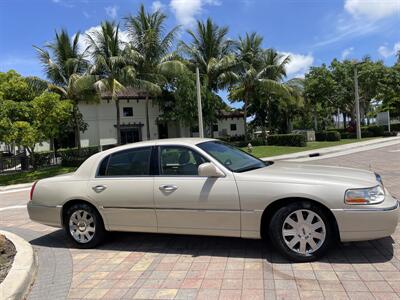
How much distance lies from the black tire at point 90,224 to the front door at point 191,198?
1.02 metres

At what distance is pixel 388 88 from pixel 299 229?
4035 cm

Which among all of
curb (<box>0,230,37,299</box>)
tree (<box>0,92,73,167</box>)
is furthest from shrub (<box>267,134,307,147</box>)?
curb (<box>0,230,37,299</box>)

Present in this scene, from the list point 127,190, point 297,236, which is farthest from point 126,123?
point 297,236

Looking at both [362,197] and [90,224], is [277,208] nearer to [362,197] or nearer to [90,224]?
[362,197]

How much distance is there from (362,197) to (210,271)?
1909mm

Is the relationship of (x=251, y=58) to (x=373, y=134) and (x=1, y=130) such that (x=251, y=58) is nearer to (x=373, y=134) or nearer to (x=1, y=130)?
(x=373, y=134)

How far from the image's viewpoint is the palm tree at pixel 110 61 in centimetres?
2721

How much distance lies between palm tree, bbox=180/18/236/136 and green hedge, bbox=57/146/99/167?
1053cm

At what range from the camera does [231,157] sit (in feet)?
18.4

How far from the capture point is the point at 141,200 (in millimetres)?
5430

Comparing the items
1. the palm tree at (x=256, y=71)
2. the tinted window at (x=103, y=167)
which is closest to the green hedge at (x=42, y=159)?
the palm tree at (x=256, y=71)

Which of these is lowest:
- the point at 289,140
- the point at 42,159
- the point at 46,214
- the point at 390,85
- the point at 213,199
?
the point at 46,214

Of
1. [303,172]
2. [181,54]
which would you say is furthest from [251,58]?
[303,172]

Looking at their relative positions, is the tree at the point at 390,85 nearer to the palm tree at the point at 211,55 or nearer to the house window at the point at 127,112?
the palm tree at the point at 211,55
